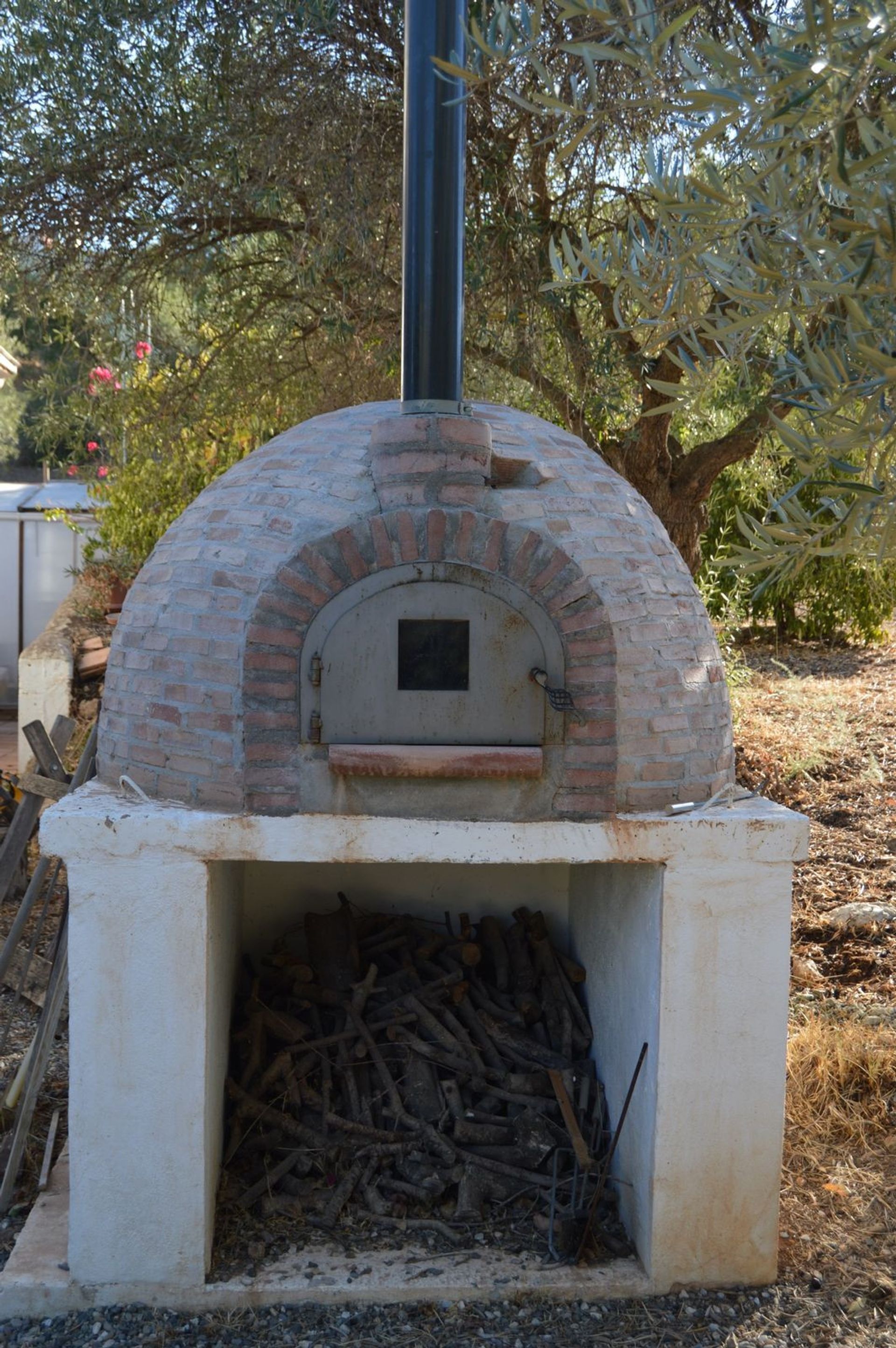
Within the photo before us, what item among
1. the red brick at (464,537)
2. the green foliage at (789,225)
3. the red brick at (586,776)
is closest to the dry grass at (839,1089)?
the red brick at (586,776)

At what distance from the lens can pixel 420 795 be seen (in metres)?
3.27

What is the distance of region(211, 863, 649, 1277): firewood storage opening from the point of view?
3.60 metres

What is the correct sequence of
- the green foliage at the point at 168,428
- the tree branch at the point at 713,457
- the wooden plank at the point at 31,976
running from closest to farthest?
the wooden plank at the point at 31,976 → the tree branch at the point at 713,457 → the green foliage at the point at 168,428

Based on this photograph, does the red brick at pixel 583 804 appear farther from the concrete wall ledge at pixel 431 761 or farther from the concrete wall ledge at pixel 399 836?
the concrete wall ledge at pixel 431 761

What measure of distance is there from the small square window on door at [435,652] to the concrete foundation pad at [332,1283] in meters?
1.73

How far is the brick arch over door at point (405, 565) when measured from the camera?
322 cm

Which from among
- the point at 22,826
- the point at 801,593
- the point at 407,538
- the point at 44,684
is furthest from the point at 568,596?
the point at 801,593

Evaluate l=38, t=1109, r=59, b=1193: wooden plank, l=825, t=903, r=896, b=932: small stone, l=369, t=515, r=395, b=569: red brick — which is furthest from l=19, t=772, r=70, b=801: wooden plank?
l=825, t=903, r=896, b=932: small stone

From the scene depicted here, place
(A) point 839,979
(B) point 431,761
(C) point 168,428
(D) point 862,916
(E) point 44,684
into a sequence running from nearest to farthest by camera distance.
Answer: (B) point 431,761 < (A) point 839,979 < (D) point 862,916 < (C) point 168,428 < (E) point 44,684

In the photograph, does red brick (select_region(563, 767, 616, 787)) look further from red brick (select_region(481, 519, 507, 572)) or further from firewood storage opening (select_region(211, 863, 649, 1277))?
firewood storage opening (select_region(211, 863, 649, 1277))

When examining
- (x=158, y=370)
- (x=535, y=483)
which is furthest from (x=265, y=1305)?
(x=158, y=370)

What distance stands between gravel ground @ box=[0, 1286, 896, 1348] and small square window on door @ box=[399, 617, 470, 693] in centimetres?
180

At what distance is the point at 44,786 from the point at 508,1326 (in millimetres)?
2408

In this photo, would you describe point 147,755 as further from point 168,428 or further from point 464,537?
point 168,428
